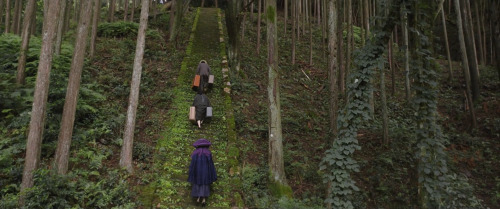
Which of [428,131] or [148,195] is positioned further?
[148,195]

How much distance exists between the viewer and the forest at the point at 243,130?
6367 mm

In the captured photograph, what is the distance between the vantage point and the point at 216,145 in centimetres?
926

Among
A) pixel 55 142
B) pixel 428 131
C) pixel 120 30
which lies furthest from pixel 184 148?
pixel 120 30

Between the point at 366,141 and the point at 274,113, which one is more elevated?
the point at 274,113

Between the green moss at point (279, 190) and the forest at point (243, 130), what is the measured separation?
0.10ft

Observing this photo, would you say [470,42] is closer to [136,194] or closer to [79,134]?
[136,194]

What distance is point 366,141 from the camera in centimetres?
1116

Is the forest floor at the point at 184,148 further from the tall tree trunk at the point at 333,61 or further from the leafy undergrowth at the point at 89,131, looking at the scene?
the tall tree trunk at the point at 333,61

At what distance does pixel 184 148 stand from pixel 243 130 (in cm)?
247

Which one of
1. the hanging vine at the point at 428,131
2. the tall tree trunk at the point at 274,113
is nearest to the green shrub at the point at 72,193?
the tall tree trunk at the point at 274,113

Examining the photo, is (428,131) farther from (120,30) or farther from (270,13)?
(120,30)

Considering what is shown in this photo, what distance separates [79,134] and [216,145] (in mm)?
4180

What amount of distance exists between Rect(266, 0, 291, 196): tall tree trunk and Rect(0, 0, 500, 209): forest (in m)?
0.03

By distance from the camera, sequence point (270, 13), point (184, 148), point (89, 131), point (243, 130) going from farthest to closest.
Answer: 1. point (243, 130)
2. point (184, 148)
3. point (89, 131)
4. point (270, 13)
